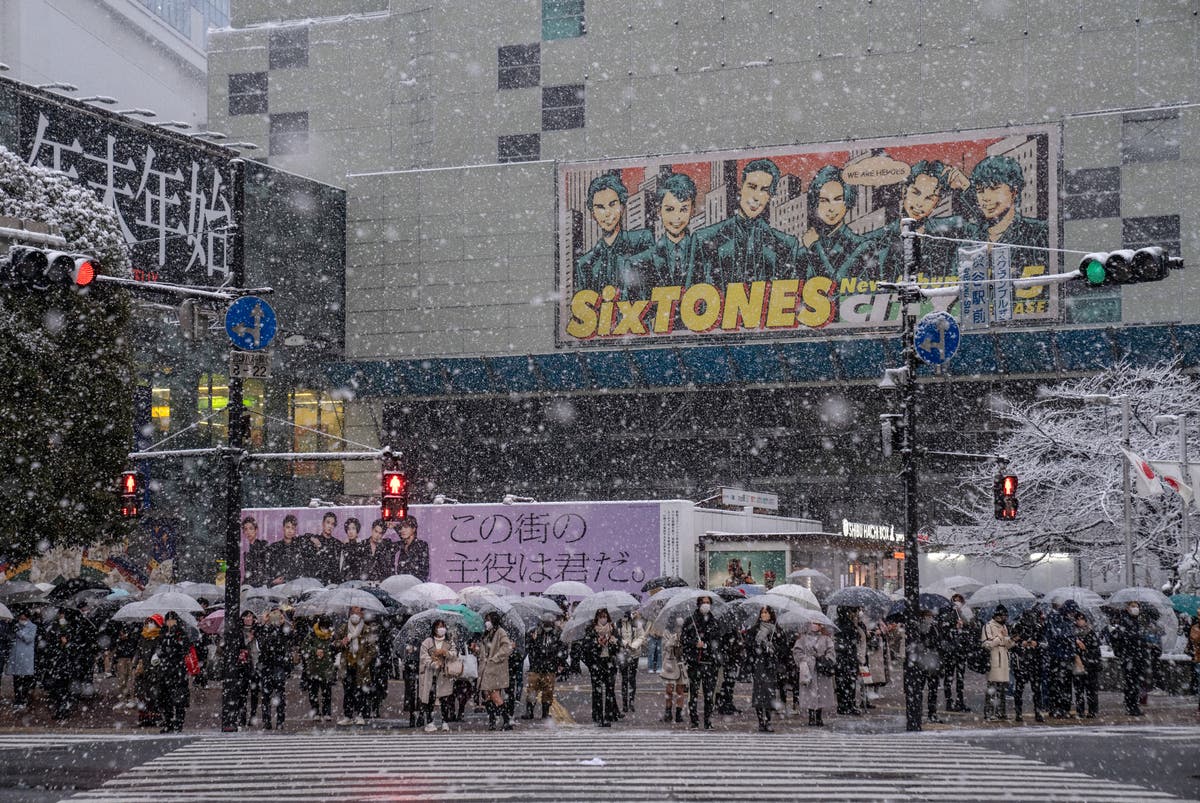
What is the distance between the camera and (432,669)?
20.9 meters

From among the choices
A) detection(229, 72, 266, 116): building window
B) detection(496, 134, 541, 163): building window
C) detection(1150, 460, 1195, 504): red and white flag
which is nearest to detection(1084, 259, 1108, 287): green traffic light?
detection(1150, 460, 1195, 504): red and white flag

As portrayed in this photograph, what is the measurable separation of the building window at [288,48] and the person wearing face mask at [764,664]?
4855cm

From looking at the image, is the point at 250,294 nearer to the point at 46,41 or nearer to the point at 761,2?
the point at 761,2

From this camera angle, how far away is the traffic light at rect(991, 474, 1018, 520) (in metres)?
24.0

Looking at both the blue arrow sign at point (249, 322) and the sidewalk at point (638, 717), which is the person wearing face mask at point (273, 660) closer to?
the sidewalk at point (638, 717)

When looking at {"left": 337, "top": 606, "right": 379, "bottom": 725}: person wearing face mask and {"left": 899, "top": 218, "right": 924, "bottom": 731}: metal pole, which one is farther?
{"left": 337, "top": 606, "right": 379, "bottom": 725}: person wearing face mask

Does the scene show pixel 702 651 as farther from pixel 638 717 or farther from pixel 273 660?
pixel 273 660

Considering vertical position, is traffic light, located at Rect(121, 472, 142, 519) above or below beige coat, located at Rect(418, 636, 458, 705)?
above

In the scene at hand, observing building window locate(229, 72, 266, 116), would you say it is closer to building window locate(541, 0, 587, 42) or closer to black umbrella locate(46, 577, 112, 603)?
building window locate(541, 0, 587, 42)

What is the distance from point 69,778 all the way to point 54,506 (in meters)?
14.2

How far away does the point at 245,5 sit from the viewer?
65.9 meters

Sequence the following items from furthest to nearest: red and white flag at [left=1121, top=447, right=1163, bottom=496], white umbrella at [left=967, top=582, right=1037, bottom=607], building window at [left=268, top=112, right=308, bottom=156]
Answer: building window at [left=268, top=112, right=308, bottom=156] → red and white flag at [left=1121, top=447, right=1163, bottom=496] → white umbrella at [left=967, top=582, right=1037, bottom=607]

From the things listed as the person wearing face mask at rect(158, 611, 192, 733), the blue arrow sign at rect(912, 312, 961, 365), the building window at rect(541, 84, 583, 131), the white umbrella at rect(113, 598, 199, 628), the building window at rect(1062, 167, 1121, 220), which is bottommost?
the person wearing face mask at rect(158, 611, 192, 733)

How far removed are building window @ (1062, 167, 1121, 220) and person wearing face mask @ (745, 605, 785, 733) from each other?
3399 centimetres
